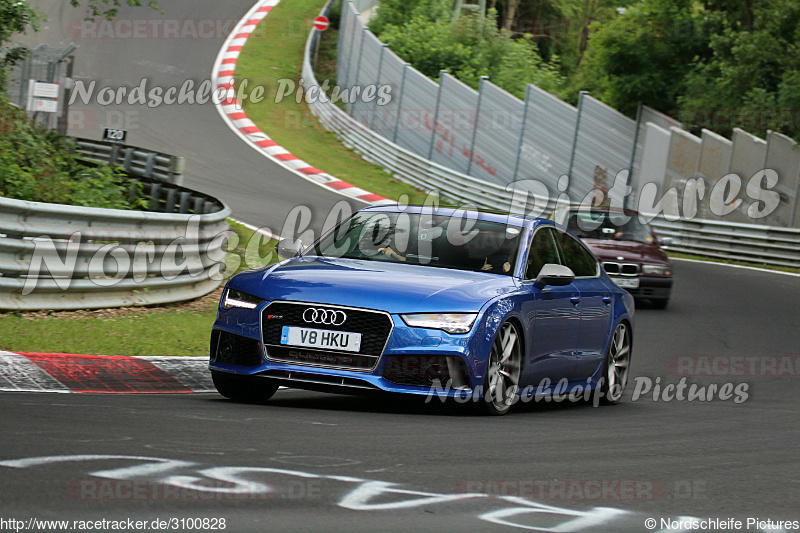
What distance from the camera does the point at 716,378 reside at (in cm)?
1284

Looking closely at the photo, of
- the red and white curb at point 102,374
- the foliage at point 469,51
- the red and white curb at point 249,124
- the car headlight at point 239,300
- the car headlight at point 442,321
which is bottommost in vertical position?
the red and white curb at point 102,374

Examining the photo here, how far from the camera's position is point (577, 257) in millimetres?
10000

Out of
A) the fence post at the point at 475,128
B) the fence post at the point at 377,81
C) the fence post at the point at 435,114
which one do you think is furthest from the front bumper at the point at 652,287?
the fence post at the point at 377,81

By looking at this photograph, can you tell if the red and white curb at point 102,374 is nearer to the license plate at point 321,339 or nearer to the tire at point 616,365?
the license plate at point 321,339

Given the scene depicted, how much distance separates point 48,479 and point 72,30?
150 feet

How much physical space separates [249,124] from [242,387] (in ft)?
104

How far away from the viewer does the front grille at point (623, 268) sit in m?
18.8

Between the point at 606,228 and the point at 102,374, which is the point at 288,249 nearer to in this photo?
the point at 102,374

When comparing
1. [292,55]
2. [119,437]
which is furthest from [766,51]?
[119,437]

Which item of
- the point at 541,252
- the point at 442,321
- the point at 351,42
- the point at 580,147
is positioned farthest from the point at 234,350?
the point at 351,42

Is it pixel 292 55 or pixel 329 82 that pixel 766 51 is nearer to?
pixel 329 82

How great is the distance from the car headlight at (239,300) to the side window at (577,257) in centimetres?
278

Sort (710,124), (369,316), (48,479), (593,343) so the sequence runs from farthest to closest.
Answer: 1. (710,124)
2. (593,343)
3. (369,316)
4. (48,479)

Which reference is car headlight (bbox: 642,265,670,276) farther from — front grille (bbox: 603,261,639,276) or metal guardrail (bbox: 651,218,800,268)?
metal guardrail (bbox: 651,218,800,268)
